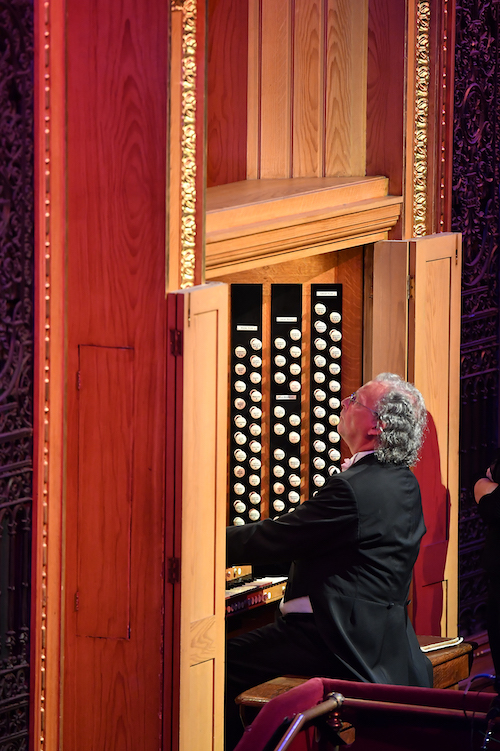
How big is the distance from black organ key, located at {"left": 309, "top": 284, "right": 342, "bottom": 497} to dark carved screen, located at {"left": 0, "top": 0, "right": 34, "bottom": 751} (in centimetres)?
138

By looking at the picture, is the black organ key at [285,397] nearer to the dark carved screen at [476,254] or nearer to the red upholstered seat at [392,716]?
the dark carved screen at [476,254]

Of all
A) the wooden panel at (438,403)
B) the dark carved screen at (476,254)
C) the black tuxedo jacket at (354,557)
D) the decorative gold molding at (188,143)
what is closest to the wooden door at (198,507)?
the decorative gold molding at (188,143)

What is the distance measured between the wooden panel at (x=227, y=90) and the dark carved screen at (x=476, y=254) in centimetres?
100

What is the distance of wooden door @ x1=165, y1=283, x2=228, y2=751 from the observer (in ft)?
11.2

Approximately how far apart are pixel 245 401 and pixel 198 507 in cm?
80

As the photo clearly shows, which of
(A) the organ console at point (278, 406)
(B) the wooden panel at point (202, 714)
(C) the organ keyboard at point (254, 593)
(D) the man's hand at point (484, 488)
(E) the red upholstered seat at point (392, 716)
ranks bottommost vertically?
(B) the wooden panel at point (202, 714)

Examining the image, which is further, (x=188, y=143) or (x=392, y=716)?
(x=188, y=143)

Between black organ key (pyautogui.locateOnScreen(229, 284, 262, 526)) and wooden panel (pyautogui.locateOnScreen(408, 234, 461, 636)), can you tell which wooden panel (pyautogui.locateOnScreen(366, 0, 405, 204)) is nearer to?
wooden panel (pyautogui.locateOnScreen(408, 234, 461, 636))

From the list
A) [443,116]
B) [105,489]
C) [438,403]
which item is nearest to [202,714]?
[105,489]

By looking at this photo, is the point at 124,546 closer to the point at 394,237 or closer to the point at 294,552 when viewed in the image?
the point at 294,552

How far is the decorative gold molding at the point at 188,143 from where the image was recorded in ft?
11.1

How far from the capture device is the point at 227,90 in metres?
4.30

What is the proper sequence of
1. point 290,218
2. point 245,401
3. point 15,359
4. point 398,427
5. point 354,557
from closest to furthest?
1. point 15,359
2. point 354,557
3. point 398,427
4. point 290,218
5. point 245,401

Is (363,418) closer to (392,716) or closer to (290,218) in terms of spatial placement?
(290,218)
